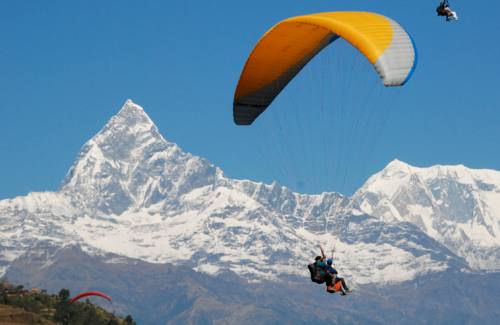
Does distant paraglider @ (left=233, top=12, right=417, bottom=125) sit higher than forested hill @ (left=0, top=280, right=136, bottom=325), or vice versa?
forested hill @ (left=0, top=280, right=136, bottom=325)

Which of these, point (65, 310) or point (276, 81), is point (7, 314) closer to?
point (65, 310)

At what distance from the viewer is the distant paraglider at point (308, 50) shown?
45781 mm

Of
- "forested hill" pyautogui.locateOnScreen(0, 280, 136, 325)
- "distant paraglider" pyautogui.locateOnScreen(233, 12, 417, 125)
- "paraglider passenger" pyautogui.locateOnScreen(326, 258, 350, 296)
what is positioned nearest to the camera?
"distant paraglider" pyautogui.locateOnScreen(233, 12, 417, 125)

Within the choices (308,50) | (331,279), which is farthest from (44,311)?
(331,279)

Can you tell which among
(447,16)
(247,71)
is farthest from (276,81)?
(447,16)

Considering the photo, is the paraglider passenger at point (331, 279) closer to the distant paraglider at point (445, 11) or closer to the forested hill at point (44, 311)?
the distant paraglider at point (445, 11)

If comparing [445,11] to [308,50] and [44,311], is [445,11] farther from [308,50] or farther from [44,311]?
[44,311]

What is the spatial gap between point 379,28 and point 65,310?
116212mm

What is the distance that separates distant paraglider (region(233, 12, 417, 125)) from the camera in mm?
45781

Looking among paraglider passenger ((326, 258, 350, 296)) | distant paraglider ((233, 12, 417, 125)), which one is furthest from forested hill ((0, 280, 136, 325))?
paraglider passenger ((326, 258, 350, 296))

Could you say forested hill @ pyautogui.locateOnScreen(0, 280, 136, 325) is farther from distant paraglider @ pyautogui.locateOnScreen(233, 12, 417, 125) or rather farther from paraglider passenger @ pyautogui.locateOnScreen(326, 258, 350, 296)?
paraglider passenger @ pyautogui.locateOnScreen(326, 258, 350, 296)

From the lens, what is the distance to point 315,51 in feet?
183

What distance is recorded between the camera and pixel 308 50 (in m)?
55.2

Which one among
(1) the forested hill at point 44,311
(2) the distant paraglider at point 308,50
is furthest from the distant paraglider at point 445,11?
(1) the forested hill at point 44,311
